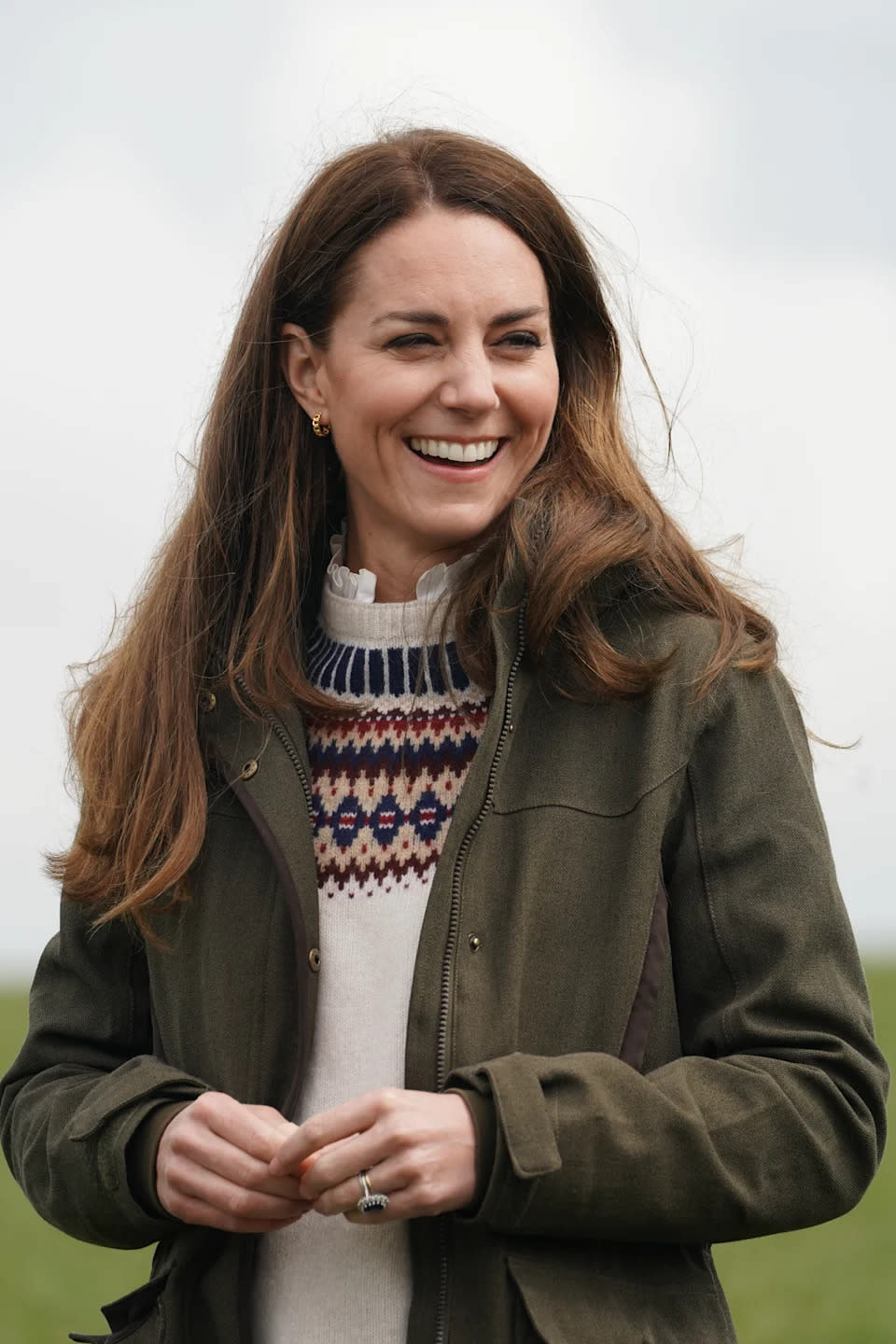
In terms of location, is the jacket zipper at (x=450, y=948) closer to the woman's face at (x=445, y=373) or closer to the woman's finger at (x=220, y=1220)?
the woman's finger at (x=220, y=1220)

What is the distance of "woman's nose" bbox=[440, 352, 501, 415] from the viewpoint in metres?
2.94

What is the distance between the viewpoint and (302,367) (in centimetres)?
330

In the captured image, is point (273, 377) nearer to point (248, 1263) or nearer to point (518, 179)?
point (518, 179)

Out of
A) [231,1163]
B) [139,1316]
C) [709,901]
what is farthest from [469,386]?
[139,1316]

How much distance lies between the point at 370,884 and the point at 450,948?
24 cm

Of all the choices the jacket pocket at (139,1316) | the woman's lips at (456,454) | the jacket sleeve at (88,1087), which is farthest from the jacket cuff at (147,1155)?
the woman's lips at (456,454)

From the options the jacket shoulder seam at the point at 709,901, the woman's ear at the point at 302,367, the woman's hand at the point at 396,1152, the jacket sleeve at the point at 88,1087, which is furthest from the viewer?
the woman's ear at the point at 302,367

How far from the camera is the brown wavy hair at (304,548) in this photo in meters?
2.91

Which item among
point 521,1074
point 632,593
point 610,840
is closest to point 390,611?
point 632,593

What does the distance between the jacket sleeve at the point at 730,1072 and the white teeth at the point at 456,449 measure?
55 centimetres

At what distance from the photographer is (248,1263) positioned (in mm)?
2740

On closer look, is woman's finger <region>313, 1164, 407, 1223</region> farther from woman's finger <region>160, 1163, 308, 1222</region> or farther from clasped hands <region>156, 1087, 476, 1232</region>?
woman's finger <region>160, 1163, 308, 1222</region>

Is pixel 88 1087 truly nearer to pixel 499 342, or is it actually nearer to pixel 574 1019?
pixel 574 1019

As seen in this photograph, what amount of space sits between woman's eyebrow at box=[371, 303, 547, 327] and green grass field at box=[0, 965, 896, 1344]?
24.4 ft
